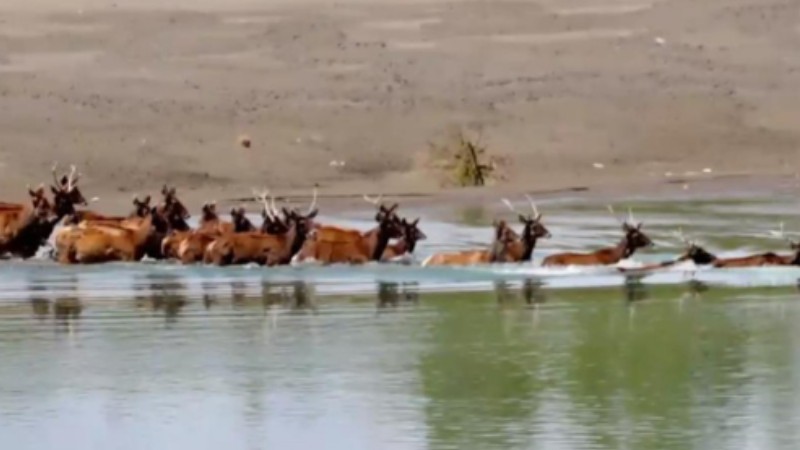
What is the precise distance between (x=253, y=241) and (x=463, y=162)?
6.66 meters

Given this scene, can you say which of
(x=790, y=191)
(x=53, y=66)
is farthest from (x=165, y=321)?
(x=53, y=66)

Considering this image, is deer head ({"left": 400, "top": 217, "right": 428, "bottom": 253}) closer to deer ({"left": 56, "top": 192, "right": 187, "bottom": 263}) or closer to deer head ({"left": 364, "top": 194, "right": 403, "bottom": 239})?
deer head ({"left": 364, "top": 194, "right": 403, "bottom": 239})

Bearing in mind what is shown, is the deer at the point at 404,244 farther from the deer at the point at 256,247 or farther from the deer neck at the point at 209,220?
the deer neck at the point at 209,220

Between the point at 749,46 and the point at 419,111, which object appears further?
the point at 749,46

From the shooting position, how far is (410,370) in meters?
13.3

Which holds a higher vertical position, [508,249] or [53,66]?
[53,66]

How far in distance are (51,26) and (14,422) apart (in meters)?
20.3

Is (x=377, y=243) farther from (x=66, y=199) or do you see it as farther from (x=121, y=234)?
(x=66, y=199)

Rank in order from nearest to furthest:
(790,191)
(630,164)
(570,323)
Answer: (570,323) → (790,191) → (630,164)

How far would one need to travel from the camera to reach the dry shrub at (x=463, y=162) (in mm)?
25766

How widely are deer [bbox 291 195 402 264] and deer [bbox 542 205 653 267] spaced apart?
1350mm

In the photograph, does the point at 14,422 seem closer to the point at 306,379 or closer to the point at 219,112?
the point at 306,379

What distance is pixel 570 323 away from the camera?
49.7 ft

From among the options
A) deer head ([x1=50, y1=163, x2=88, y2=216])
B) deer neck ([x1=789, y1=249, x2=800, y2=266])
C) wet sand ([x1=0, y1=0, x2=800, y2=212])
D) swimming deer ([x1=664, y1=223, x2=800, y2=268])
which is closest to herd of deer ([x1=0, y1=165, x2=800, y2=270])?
swimming deer ([x1=664, y1=223, x2=800, y2=268])
